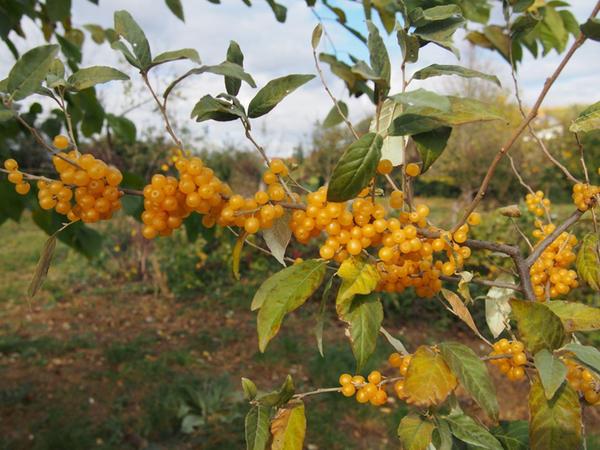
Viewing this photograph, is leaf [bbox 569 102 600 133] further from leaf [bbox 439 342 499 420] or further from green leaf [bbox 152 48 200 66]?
green leaf [bbox 152 48 200 66]

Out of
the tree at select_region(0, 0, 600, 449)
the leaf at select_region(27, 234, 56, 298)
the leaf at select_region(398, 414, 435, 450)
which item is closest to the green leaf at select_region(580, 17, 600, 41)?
the tree at select_region(0, 0, 600, 449)

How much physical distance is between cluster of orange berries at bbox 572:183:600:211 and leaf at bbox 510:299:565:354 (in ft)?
0.95

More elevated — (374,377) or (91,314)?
(374,377)

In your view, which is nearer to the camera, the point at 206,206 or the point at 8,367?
the point at 206,206

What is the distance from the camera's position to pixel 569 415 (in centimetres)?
62

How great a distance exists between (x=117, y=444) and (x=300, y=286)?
304cm

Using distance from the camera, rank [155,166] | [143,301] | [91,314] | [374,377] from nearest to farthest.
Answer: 1. [374,377]
2. [91,314]
3. [143,301]
4. [155,166]

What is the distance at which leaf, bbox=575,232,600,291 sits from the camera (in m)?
0.88

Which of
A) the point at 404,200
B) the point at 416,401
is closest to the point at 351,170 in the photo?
the point at 404,200

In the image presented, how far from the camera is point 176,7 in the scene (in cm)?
219

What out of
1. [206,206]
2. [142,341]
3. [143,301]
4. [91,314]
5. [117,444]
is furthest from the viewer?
[143,301]

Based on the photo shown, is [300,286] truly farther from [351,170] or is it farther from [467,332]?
[467,332]

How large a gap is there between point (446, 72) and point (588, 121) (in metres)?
0.27

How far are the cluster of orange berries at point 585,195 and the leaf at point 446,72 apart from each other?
30 centimetres
